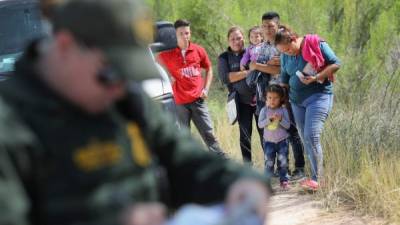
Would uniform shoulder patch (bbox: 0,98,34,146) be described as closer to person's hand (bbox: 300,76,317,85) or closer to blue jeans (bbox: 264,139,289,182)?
person's hand (bbox: 300,76,317,85)

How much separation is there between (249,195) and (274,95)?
498 cm

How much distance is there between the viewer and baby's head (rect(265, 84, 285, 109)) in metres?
6.64

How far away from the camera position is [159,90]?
17.9 feet

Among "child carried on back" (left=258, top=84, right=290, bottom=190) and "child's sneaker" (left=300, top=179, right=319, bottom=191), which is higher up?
"child carried on back" (left=258, top=84, right=290, bottom=190)

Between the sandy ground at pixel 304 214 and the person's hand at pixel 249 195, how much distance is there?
3.60 meters

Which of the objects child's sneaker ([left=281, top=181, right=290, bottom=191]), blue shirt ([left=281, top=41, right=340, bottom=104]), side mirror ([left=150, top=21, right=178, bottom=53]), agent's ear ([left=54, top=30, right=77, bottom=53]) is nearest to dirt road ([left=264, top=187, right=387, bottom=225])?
child's sneaker ([left=281, top=181, right=290, bottom=191])

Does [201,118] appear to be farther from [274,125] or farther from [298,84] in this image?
[298,84]

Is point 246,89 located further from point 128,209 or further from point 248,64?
point 128,209

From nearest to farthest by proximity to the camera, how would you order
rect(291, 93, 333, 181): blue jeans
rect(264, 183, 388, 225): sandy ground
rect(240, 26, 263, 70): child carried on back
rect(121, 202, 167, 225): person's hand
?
1. rect(121, 202, 167, 225): person's hand
2. rect(264, 183, 388, 225): sandy ground
3. rect(291, 93, 333, 181): blue jeans
4. rect(240, 26, 263, 70): child carried on back

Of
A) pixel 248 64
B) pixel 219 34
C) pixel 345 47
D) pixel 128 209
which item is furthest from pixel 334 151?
pixel 219 34

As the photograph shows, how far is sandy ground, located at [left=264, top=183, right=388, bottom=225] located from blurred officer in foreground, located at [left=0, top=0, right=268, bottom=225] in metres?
3.82

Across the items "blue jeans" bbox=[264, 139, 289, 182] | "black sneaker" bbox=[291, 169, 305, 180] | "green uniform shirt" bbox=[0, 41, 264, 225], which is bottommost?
"black sneaker" bbox=[291, 169, 305, 180]

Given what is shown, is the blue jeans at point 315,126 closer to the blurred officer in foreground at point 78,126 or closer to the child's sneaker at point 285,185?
the child's sneaker at point 285,185

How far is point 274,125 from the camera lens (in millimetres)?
6691
